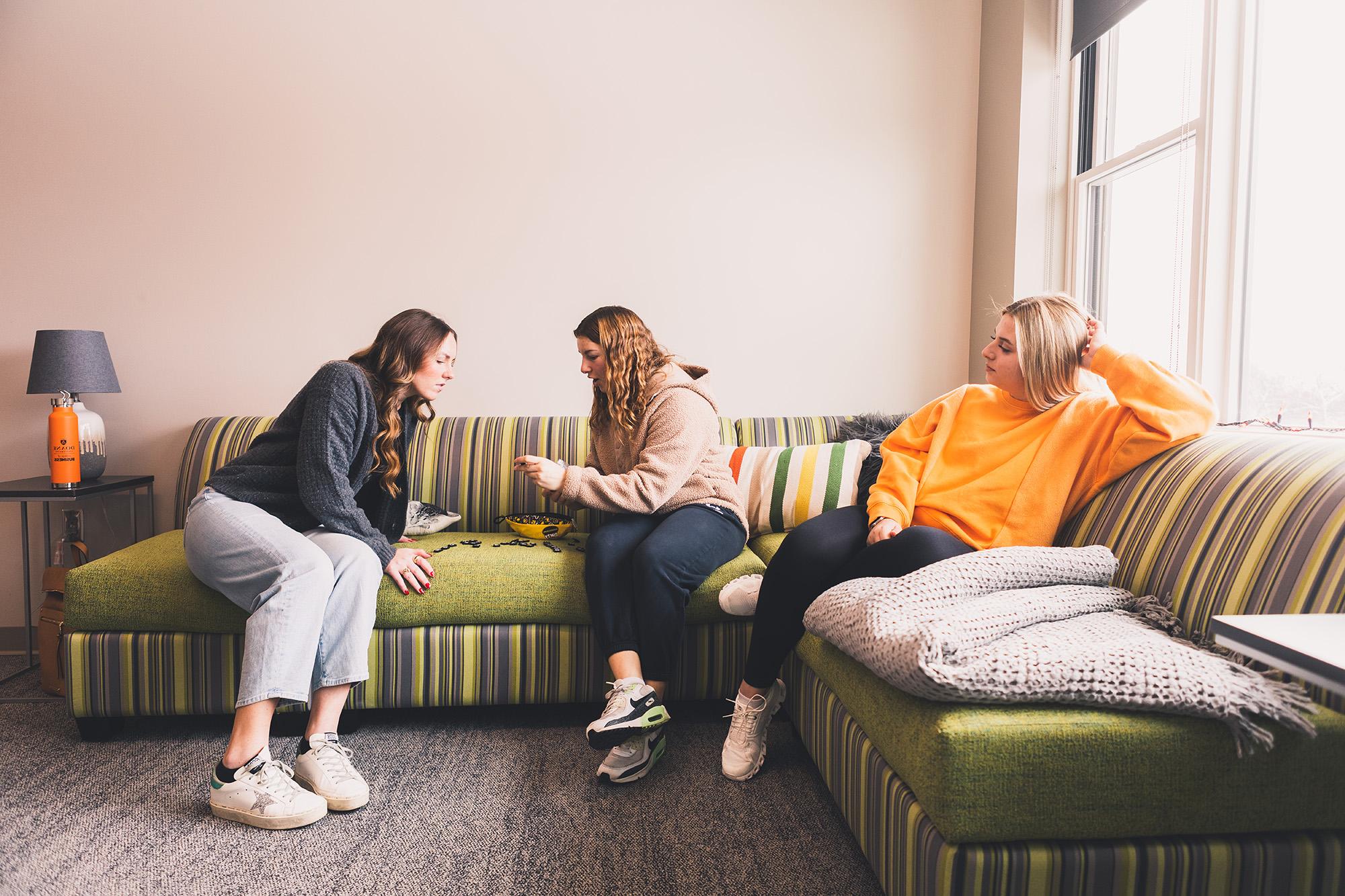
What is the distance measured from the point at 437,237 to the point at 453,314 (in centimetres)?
27

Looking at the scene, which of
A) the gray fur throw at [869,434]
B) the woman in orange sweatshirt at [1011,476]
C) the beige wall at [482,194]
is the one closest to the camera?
the woman in orange sweatshirt at [1011,476]

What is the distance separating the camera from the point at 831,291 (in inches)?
120

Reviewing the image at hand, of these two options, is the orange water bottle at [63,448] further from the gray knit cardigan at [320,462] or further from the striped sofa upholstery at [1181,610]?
the striped sofa upholstery at [1181,610]

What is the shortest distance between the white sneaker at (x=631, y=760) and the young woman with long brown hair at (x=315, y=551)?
19.2 inches

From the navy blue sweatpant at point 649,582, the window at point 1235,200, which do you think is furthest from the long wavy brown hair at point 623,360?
the window at point 1235,200

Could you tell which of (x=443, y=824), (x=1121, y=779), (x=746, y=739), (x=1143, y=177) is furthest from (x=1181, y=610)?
(x=1143, y=177)

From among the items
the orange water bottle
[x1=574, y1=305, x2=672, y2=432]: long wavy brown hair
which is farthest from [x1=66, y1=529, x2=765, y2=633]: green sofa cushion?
the orange water bottle

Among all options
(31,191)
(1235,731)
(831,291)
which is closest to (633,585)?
(1235,731)

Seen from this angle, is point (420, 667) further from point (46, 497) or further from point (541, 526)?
point (46, 497)

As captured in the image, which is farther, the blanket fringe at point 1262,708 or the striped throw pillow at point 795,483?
the striped throw pillow at point 795,483

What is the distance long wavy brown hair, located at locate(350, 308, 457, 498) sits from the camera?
76.4 inches

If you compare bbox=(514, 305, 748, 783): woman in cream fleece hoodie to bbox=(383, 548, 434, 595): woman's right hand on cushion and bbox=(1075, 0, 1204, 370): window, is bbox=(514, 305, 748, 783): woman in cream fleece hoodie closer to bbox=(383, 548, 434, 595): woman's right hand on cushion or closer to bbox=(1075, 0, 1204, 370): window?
bbox=(383, 548, 434, 595): woman's right hand on cushion

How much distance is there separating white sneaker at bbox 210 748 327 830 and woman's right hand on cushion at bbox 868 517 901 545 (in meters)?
1.24

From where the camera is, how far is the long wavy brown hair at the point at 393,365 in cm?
194
